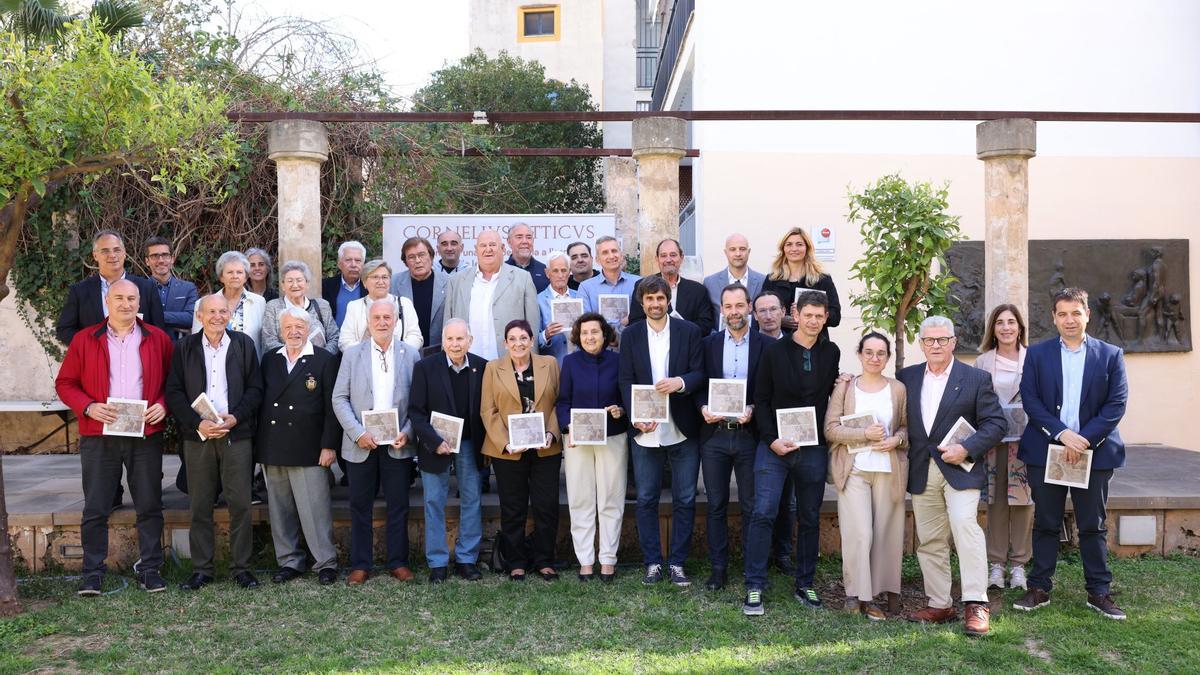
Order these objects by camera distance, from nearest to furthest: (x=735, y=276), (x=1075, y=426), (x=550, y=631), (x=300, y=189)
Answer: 1. (x=550, y=631)
2. (x=1075, y=426)
3. (x=735, y=276)
4. (x=300, y=189)

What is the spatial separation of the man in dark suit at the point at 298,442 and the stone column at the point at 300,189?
5.32 feet

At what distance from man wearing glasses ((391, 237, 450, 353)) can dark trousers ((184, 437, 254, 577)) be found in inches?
68.3

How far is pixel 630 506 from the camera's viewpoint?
7379 millimetres

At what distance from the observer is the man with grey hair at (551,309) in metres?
7.25

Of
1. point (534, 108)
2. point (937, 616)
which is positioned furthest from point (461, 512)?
point (534, 108)

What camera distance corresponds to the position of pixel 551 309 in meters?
7.39

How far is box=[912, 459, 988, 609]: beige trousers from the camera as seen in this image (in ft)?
19.0

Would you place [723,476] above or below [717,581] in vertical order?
above

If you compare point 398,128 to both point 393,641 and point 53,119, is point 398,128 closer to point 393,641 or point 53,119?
point 53,119

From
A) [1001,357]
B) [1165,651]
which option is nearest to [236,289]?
[1001,357]

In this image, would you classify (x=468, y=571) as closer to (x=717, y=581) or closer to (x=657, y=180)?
(x=717, y=581)

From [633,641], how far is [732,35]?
9.47 m

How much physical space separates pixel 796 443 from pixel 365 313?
10.7 feet

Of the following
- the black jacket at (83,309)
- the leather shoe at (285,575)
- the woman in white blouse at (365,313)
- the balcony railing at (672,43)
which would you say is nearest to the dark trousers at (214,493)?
the leather shoe at (285,575)
